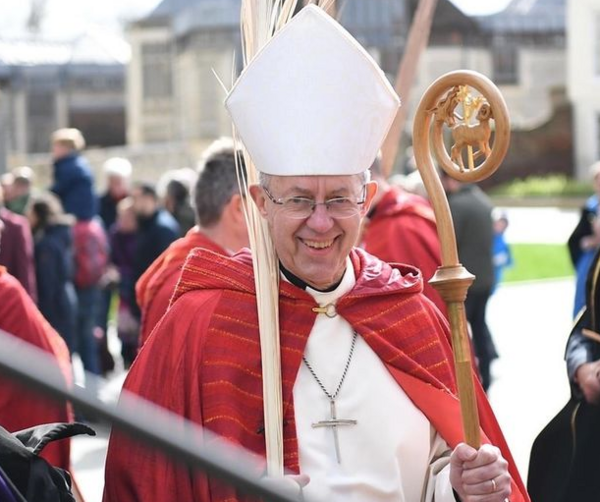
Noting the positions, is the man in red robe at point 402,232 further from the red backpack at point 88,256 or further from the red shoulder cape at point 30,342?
the red backpack at point 88,256

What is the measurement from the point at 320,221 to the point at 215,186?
5.77 feet

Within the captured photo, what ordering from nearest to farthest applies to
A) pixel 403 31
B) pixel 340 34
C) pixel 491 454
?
pixel 491 454 → pixel 340 34 → pixel 403 31

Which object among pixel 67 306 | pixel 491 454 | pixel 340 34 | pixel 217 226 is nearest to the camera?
pixel 491 454

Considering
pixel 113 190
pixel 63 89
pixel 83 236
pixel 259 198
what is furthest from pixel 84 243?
pixel 63 89

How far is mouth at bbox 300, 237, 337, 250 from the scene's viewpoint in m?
3.27

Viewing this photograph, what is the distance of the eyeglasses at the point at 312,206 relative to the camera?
3246 millimetres

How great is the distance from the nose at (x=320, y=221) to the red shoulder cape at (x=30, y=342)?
1239mm

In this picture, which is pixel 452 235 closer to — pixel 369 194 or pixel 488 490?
pixel 369 194

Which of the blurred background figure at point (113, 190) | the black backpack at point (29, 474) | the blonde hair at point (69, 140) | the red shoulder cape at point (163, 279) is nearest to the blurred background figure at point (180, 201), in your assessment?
the blonde hair at point (69, 140)

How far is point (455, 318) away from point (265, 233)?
0.53 metres

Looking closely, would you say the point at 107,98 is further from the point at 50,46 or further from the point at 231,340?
the point at 231,340

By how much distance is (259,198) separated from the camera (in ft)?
11.1

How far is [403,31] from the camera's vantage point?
Result: 48344 mm

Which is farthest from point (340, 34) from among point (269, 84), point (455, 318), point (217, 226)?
point (217, 226)
